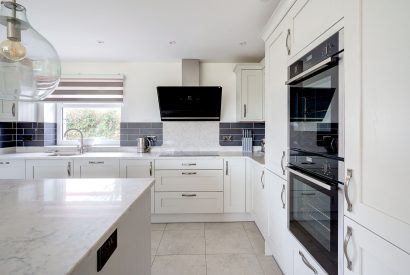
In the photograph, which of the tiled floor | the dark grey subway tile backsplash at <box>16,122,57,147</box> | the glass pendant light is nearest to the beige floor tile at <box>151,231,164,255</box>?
the tiled floor

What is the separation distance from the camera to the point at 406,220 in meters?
0.66

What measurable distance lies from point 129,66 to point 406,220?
139 inches

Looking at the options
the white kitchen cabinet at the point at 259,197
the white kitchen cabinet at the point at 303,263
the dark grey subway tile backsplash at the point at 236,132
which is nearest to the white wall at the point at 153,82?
the dark grey subway tile backsplash at the point at 236,132

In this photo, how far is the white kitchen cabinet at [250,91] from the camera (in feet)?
10.4

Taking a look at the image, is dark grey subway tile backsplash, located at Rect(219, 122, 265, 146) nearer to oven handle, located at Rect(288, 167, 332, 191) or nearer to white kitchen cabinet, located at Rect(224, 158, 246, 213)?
white kitchen cabinet, located at Rect(224, 158, 246, 213)

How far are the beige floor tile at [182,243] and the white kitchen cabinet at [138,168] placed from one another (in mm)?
511

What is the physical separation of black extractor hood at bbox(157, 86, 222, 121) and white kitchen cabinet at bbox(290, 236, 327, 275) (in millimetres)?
2060

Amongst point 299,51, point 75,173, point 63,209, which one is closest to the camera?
point 63,209

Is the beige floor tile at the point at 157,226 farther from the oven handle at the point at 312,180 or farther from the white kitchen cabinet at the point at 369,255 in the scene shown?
the white kitchen cabinet at the point at 369,255

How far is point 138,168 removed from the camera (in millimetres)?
2932

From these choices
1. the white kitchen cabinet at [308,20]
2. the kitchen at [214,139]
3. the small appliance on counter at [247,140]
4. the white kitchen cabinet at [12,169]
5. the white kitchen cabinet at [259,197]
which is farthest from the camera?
the small appliance on counter at [247,140]

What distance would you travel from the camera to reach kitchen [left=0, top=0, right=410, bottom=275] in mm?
754

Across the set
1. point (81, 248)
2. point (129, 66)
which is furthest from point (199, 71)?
point (81, 248)

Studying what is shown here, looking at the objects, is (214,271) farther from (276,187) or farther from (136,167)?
(136,167)
